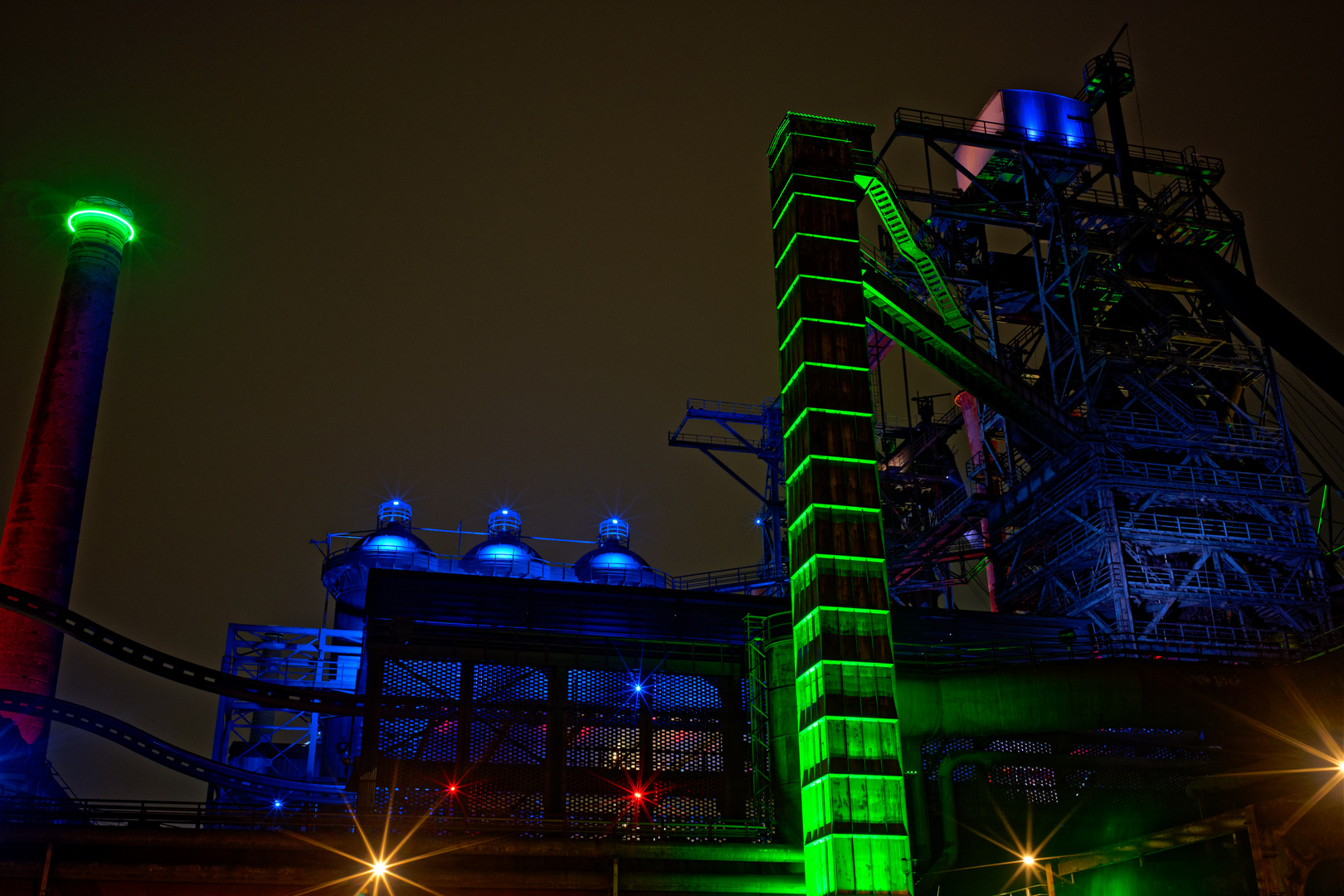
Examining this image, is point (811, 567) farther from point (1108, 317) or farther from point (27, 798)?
point (1108, 317)

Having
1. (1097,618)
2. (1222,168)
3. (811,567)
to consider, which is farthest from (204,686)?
(1222,168)

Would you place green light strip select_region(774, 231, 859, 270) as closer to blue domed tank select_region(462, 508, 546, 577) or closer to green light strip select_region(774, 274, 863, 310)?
green light strip select_region(774, 274, 863, 310)

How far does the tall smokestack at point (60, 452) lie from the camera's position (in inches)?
1721

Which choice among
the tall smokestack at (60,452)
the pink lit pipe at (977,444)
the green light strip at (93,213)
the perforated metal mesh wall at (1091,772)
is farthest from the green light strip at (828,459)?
the green light strip at (93,213)

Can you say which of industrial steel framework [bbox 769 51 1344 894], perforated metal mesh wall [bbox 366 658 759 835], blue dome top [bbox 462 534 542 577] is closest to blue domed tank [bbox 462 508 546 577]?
blue dome top [bbox 462 534 542 577]

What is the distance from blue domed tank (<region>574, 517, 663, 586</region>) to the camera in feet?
200

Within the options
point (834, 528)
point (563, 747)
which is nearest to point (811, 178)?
point (834, 528)

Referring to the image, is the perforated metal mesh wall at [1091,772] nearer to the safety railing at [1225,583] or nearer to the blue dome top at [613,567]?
the safety railing at [1225,583]

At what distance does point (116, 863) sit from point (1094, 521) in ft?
110

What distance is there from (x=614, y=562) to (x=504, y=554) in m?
5.84

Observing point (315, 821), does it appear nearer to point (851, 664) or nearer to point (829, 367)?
point (851, 664)

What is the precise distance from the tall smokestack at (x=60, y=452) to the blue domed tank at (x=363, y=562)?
1430 cm

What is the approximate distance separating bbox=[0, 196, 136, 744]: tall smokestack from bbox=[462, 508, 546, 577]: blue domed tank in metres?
19.1

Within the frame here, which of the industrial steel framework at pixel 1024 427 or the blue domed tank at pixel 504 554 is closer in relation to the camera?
the industrial steel framework at pixel 1024 427
